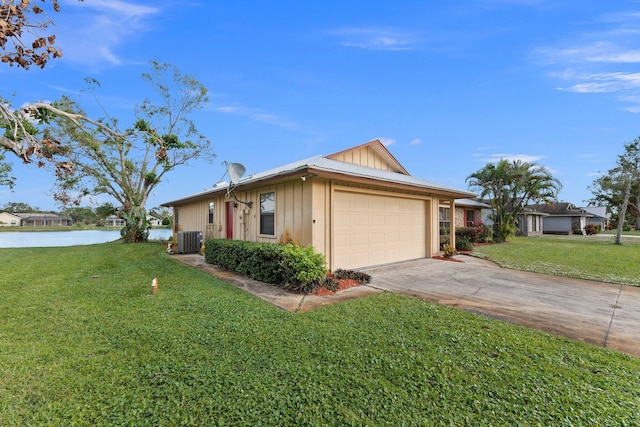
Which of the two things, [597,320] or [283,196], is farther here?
[283,196]

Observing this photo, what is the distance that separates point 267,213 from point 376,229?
3.34 meters

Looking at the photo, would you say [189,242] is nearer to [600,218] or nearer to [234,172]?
[234,172]

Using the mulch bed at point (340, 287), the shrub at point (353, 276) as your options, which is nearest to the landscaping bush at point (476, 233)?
the shrub at point (353, 276)

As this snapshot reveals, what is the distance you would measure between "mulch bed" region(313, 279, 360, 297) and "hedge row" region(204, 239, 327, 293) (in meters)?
0.12

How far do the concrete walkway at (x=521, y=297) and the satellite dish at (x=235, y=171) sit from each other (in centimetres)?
276

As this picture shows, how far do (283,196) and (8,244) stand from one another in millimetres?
18265

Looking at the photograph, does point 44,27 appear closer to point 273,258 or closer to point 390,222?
point 273,258

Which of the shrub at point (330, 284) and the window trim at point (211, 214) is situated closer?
the shrub at point (330, 284)

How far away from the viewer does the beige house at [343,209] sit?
21.7 ft

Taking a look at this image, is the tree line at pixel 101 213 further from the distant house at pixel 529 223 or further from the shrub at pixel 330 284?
the distant house at pixel 529 223

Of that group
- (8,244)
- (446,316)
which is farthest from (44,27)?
(8,244)

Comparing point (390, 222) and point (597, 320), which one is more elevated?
point (390, 222)

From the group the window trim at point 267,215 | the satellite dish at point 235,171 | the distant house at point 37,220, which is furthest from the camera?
the distant house at point 37,220

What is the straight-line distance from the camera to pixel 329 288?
552cm
